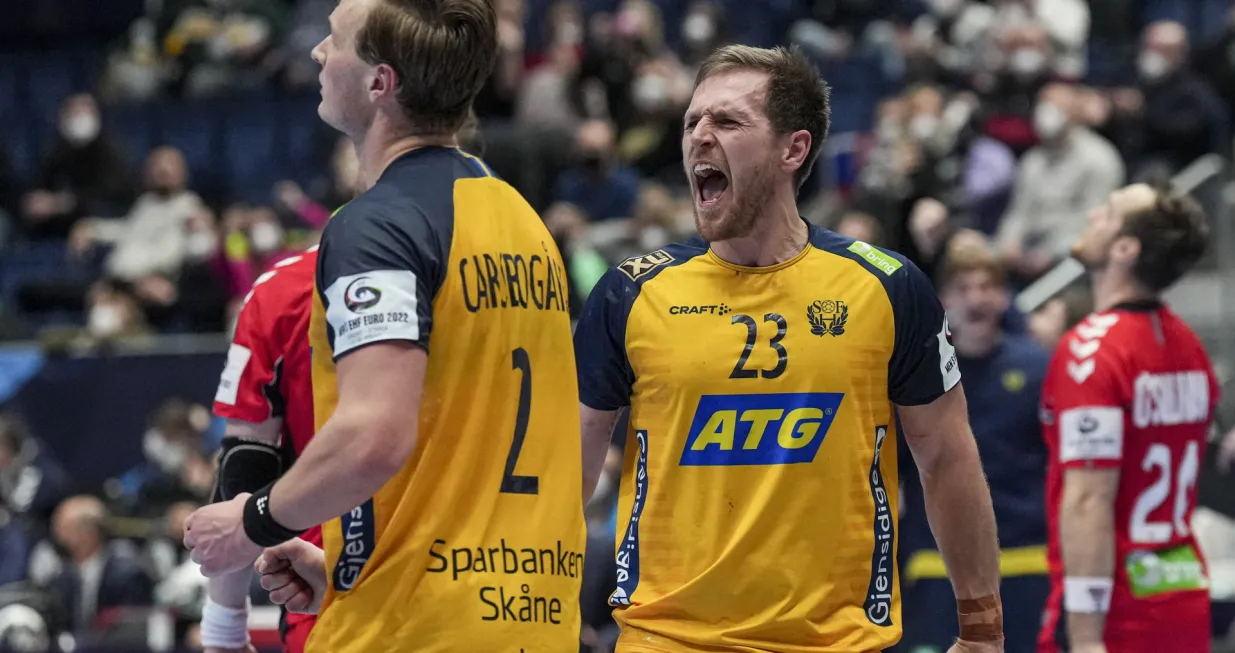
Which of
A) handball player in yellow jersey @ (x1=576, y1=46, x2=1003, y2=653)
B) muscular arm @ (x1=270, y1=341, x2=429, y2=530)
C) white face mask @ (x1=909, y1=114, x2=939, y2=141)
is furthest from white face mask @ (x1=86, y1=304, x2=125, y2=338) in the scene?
muscular arm @ (x1=270, y1=341, x2=429, y2=530)

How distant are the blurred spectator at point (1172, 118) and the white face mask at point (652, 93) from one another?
384 cm

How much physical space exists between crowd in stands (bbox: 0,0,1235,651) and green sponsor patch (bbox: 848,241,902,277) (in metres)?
3.91

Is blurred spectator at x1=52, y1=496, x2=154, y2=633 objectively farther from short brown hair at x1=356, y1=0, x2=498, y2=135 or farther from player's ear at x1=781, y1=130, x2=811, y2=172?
short brown hair at x1=356, y1=0, x2=498, y2=135

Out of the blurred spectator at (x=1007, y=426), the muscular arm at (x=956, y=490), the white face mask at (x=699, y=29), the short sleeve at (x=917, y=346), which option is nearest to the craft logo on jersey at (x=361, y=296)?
the short sleeve at (x=917, y=346)

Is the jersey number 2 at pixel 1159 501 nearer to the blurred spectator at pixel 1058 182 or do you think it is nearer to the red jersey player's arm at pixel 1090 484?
the red jersey player's arm at pixel 1090 484

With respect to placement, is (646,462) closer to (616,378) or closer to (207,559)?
(616,378)

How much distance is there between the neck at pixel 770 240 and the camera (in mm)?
4449

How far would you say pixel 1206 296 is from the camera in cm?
1195

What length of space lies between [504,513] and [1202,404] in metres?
3.18

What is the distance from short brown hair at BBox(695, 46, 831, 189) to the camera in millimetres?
4441

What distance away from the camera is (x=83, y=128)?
17.1m

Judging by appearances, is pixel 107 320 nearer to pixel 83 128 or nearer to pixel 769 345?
pixel 83 128

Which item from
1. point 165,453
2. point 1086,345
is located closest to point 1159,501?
point 1086,345

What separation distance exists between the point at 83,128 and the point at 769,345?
1414 cm
